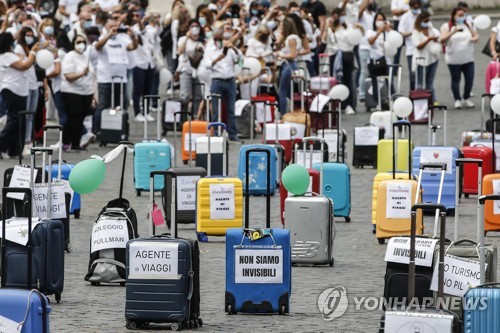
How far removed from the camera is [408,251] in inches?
467

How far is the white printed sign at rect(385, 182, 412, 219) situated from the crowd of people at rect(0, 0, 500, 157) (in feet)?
25.9

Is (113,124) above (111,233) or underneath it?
above

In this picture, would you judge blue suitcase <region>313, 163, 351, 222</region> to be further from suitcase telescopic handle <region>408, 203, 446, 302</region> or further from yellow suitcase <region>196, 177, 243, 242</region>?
suitcase telescopic handle <region>408, 203, 446, 302</region>

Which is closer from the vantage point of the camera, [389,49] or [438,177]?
[438,177]

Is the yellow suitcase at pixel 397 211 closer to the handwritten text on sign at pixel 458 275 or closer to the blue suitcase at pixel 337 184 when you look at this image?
the blue suitcase at pixel 337 184

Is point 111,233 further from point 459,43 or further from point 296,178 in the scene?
point 459,43

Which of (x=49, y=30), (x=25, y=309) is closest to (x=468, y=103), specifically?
(x=49, y=30)

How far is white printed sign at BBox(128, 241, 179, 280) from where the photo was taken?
12.0m

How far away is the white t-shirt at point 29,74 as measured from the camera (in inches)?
923

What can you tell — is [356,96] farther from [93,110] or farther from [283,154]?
[283,154]

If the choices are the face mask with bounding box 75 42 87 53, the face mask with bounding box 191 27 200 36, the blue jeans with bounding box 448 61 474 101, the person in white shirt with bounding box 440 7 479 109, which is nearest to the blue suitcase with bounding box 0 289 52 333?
the face mask with bounding box 75 42 87 53

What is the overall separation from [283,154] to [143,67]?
804 cm

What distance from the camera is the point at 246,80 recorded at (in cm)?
2844

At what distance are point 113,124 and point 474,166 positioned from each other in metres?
7.45
